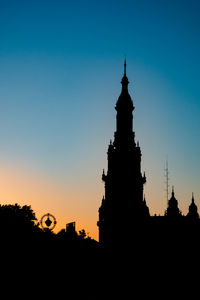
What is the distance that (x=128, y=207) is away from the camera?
8606cm

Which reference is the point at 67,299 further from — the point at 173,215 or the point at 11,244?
the point at 173,215

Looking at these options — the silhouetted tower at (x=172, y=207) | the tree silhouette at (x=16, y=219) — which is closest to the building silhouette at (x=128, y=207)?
the silhouetted tower at (x=172, y=207)

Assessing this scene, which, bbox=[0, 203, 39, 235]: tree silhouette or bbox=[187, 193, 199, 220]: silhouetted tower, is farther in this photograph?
bbox=[187, 193, 199, 220]: silhouetted tower

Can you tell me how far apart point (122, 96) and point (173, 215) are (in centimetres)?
3271

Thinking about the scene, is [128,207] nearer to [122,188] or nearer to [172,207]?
[122,188]

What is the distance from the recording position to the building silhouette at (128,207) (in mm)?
84625

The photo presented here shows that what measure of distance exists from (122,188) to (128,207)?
4.41m

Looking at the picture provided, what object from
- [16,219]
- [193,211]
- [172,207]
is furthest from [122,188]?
[16,219]

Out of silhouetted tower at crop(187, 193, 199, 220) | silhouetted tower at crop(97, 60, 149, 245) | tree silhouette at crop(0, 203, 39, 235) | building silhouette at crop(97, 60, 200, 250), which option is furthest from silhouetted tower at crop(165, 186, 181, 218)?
tree silhouette at crop(0, 203, 39, 235)

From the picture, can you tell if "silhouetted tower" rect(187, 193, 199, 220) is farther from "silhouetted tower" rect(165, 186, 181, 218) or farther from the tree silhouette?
the tree silhouette

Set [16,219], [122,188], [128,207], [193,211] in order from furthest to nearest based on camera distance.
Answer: [193,211], [122,188], [128,207], [16,219]

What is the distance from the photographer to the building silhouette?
278 ft

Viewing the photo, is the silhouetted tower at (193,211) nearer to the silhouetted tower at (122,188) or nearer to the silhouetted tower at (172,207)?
the silhouetted tower at (172,207)

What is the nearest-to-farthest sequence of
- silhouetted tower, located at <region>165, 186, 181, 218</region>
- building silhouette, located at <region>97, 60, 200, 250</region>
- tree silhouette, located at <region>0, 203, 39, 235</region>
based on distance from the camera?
tree silhouette, located at <region>0, 203, 39, 235</region>
building silhouette, located at <region>97, 60, 200, 250</region>
silhouetted tower, located at <region>165, 186, 181, 218</region>
